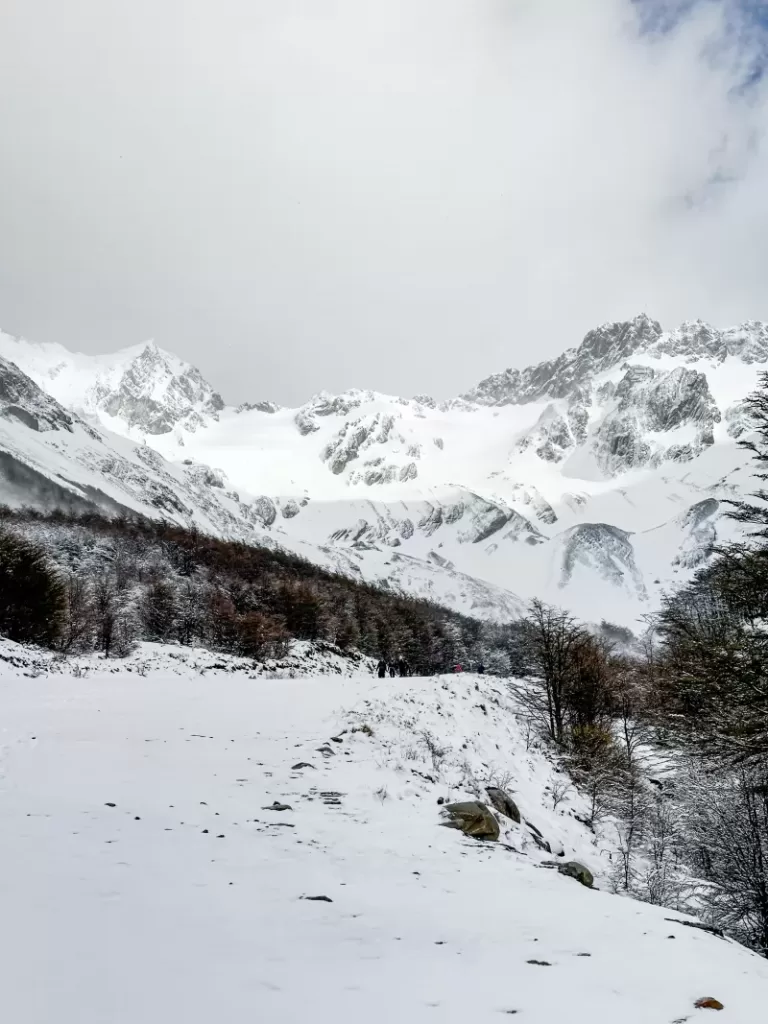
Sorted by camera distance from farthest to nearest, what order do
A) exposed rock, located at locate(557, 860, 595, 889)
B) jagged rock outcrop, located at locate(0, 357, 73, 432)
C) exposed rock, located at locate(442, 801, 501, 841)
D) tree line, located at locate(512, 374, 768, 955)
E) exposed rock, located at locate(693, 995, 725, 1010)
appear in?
jagged rock outcrop, located at locate(0, 357, 73, 432)
tree line, located at locate(512, 374, 768, 955)
exposed rock, located at locate(442, 801, 501, 841)
exposed rock, located at locate(557, 860, 595, 889)
exposed rock, located at locate(693, 995, 725, 1010)

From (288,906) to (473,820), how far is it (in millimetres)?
5081

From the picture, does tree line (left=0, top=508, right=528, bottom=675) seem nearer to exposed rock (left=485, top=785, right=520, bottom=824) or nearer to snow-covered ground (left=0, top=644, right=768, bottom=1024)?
snow-covered ground (left=0, top=644, right=768, bottom=1024)

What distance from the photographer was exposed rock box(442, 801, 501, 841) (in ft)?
30.0

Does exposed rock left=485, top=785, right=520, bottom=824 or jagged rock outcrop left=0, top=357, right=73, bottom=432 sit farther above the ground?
jagged rock outcrop left=0, top=357, right=73, bottom=432

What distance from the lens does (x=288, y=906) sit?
528cm

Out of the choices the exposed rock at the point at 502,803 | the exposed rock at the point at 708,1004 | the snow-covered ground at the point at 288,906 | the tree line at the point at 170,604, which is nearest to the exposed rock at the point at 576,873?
the snow-covered ground at the point at 288,906

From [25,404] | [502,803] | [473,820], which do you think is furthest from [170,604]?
[25,404]

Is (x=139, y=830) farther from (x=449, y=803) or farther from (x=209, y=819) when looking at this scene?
(x=449, y=803)

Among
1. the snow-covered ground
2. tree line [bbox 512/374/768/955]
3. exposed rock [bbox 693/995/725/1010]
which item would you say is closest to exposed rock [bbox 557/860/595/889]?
the snow-covered ground

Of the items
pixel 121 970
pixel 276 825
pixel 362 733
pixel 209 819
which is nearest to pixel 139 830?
pixel 209 819

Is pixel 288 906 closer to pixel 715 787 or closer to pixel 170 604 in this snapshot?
pixel 715 787

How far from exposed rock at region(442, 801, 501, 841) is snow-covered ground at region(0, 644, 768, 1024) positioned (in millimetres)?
425

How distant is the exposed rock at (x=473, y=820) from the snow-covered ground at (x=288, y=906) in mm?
425

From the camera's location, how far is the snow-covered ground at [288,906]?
3.63 m
